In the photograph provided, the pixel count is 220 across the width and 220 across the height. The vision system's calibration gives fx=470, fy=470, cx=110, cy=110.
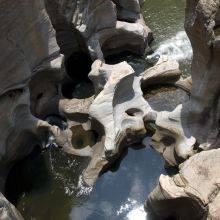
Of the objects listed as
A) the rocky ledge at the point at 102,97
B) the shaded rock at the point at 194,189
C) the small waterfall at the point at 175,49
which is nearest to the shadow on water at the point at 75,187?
the rocky ledge at the point at 102,97

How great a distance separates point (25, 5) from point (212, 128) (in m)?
5.58

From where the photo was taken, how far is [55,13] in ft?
46.4

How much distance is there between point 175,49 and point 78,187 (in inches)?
249

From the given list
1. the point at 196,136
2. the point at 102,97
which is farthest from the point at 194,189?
the point at 102,97

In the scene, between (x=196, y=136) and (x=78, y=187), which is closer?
(x=196, y=136)

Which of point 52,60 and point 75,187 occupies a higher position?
point 52,60

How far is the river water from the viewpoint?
11609 mm

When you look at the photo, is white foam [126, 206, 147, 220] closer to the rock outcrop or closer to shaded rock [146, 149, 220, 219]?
shaded rock [146, 149, 220, 219]

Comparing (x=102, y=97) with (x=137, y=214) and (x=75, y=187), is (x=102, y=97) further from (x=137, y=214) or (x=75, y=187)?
(x=137, y=214)

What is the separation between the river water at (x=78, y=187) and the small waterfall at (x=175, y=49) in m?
3.88

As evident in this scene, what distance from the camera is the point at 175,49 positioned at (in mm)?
15930

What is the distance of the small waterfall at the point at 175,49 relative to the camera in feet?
51.4

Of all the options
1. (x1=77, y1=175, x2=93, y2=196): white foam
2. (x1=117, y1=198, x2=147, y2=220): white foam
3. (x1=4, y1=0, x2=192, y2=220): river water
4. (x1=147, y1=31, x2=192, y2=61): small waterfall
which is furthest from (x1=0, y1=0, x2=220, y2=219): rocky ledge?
(x1=117, y1=198, x2=147, y2=220): white foam

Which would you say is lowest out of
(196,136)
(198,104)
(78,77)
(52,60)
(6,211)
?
(78,77)
